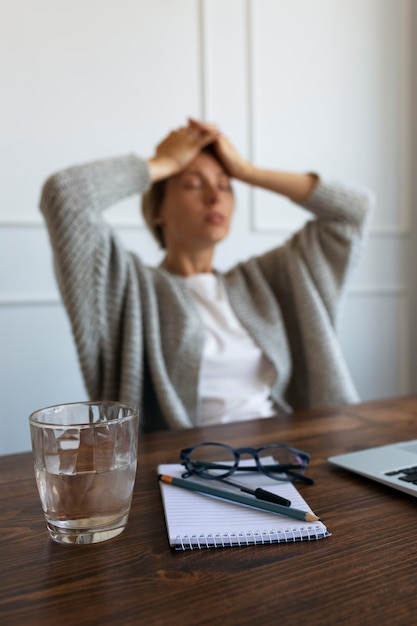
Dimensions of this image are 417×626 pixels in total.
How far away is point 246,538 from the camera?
0.41 m

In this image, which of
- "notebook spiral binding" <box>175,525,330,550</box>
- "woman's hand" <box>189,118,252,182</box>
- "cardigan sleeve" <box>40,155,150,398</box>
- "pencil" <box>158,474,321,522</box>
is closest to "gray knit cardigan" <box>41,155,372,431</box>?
"cardigan sleeve" <box>40,155,150,398</box>

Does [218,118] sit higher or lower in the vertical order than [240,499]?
higher

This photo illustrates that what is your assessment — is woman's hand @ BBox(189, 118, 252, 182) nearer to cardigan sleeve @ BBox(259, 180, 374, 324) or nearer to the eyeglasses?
cardigan sleeve @ BBox(259, 180, 374, 324)

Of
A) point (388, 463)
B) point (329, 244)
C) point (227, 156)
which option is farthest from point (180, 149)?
point (388, 463)

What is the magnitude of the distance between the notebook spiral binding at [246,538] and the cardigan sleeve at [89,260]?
0.65 meters

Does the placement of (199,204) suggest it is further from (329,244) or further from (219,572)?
(219,572)

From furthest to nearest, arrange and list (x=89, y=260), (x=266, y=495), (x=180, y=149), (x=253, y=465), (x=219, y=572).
Answer: (x=180, y=149), (x=89, y=260), (x=253, y=465), (x=266, y=495), (x=219, y=572)

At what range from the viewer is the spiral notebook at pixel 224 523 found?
0.41 metres

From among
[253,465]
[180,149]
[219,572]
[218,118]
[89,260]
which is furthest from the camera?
[218,118]

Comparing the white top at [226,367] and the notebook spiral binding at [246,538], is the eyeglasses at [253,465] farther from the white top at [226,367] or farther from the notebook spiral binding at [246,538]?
the white top at [226,367]

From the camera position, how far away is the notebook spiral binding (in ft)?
1.35

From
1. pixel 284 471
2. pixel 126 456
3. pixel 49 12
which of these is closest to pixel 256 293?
pixel 284 471

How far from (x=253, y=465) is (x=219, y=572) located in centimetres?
22

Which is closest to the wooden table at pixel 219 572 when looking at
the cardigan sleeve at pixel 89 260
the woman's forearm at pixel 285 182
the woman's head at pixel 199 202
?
the cardigan sleeve at pixel 89 260
